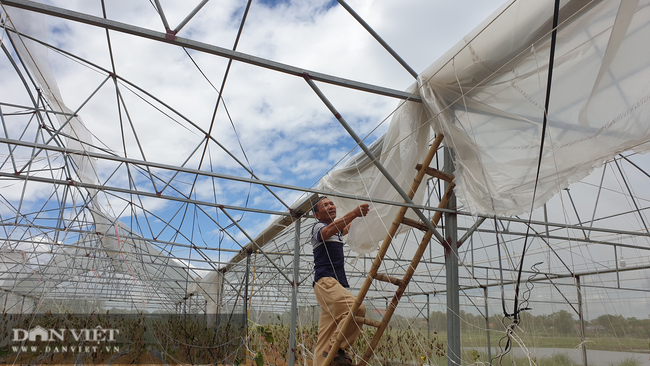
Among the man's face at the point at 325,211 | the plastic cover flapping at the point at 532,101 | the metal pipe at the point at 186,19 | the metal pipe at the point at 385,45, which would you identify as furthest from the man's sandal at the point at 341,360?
the metal pipe at the point at 186,19

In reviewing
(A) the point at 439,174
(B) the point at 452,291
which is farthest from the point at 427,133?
(B) the point at 452,291

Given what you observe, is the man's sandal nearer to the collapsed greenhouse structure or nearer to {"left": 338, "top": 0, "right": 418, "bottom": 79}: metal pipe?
the collapsed greenhouse structure

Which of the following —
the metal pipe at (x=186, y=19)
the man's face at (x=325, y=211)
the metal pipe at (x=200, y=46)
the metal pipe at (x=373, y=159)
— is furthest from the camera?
the man's face at (x=325, y=211)

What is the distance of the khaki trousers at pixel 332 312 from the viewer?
362 centimetres

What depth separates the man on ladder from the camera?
3.64 m

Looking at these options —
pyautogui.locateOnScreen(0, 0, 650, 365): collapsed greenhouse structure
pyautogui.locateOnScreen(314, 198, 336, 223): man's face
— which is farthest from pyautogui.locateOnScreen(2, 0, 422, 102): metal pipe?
pyautogui.locateOnScreen(314, 198, 336, 223): man's face

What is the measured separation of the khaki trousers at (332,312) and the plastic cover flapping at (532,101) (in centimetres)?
124

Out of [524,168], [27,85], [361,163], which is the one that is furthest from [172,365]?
[524,168]

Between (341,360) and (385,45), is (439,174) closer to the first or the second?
(385,45)

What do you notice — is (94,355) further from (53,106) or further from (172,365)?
(53,106)

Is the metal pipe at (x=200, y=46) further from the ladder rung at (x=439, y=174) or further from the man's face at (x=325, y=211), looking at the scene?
the man's face at (x=325, y=211)

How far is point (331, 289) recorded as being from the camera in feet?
12.6

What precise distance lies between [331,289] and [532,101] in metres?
2.34

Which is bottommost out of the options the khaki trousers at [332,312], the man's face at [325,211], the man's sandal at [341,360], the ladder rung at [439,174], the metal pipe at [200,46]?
the man's sandal at [341,360]
